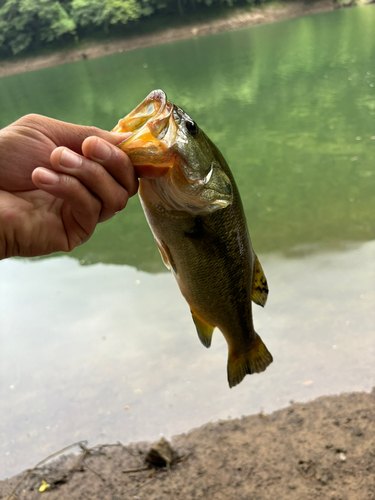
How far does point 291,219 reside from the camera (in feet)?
24.4

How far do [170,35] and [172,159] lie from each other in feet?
179

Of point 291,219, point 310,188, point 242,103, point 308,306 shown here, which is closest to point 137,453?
point 308,306

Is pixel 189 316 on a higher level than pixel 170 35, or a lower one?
higher

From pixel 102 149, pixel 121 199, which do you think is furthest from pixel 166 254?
pixel 102 149

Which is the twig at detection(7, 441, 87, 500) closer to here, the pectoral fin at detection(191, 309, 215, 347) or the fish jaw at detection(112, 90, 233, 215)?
the pectoral fin at detection(191, 309, 215, 347)

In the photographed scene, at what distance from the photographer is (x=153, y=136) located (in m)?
1.57

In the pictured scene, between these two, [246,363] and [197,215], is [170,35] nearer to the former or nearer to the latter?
[246,363]

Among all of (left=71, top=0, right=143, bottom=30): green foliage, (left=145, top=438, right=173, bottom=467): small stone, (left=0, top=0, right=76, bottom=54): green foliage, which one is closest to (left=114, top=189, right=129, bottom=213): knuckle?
(left=145, top=438, right=173, bottom=467): small stone

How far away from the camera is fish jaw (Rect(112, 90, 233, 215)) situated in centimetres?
157

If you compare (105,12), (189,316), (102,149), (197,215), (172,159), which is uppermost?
(102,149)

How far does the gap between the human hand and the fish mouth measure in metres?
0.05

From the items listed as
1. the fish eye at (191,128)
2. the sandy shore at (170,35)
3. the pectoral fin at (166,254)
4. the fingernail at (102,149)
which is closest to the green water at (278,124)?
the pectoral fin at (166,254)

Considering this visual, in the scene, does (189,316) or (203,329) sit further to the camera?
(189,316)

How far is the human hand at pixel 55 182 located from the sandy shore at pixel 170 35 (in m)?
52.9
